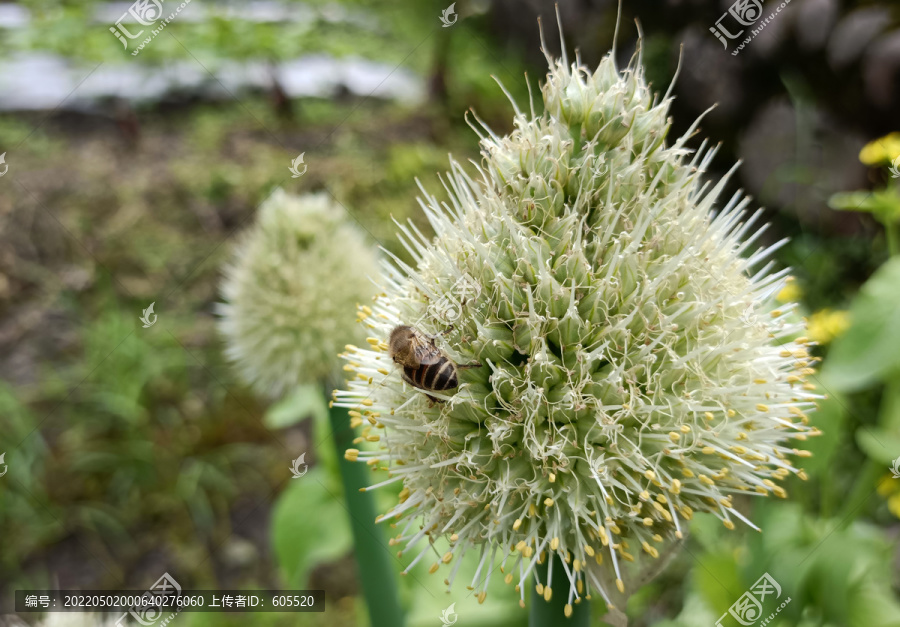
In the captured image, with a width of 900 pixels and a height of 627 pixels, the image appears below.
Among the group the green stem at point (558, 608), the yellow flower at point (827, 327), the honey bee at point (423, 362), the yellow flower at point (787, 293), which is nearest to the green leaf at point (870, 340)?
the yellow flower at point (787, 293)

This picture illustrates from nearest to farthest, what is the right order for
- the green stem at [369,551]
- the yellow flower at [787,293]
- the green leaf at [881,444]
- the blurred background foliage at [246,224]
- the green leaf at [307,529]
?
1. the yellow flower at [787,293]
2. the green leaf at [881,444]
3. the green stem at [369,551]
4. the green leaf at [307,529]
5. the blurred background foliage at [246,224]

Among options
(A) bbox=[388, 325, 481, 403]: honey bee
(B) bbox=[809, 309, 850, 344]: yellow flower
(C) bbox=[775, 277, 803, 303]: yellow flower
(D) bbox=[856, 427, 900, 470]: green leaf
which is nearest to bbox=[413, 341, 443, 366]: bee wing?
(A) bbox=[388, 325, 481, 403]: honey bee

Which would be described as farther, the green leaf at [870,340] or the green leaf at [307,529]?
the green leaf at [307,529]

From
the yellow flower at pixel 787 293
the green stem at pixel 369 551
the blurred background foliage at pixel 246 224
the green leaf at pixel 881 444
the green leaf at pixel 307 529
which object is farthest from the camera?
the blurred background foliage at pixel 246 224

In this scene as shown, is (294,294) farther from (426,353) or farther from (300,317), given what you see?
(426,353)

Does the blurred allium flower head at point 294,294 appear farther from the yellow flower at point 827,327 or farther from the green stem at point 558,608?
the yellow flower at point 827,327

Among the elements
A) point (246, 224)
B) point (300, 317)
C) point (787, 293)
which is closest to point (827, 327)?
point (787, 293)

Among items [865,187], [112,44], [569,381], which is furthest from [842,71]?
[112,44]

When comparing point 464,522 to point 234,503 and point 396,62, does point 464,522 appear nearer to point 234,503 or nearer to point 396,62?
point 234,503
